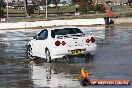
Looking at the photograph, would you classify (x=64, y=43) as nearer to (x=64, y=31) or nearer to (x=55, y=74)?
(x=64, y=31)

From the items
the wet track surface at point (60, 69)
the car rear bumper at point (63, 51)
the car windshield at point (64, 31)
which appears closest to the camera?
the wet track surface at point (60, 69)

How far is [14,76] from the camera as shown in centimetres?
1550

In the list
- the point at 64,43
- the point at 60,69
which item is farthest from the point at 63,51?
the point at 60,69

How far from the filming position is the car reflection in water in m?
→ 13.6

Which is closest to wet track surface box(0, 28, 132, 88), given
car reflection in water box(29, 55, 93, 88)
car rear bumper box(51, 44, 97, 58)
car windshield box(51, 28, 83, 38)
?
car reflection in water box(29, 55, 93, 88)

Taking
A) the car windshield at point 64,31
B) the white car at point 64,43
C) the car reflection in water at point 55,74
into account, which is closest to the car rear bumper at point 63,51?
the white car at point 64,43

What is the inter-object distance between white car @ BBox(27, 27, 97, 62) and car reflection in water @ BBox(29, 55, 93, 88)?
1.45 ft

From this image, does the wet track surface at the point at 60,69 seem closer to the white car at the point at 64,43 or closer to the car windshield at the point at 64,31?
the white car at the point at 64,43

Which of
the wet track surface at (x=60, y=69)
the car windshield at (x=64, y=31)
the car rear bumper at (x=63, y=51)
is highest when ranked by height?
the car windshield at (x=64, y=31)

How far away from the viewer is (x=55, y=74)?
51.9 ft

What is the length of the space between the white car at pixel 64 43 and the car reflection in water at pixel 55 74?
1.45ft

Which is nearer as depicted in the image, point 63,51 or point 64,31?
point 63,51

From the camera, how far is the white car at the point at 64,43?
1925cm

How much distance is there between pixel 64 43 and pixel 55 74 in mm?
3588
